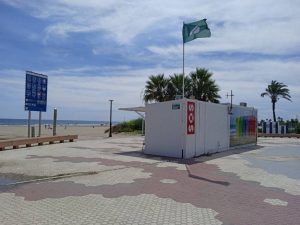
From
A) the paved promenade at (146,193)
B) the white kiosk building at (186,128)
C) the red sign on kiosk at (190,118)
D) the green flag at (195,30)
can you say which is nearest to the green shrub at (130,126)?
the white kiosk building at (186,128)

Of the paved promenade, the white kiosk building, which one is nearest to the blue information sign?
the white kiosk building

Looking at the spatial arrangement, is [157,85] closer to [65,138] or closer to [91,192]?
[65,138]

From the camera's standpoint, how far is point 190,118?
664 inches

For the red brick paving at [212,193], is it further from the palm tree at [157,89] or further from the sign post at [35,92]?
the palm tree at [157,89]

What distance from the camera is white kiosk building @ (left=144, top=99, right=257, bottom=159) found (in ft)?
54.7

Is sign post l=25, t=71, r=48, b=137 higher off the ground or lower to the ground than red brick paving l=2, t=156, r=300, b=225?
higher

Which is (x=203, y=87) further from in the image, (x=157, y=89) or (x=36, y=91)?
(x=36, y=91)

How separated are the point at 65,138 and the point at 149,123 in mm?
8633

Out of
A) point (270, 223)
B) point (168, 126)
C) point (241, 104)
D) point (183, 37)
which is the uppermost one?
point (183, 37)

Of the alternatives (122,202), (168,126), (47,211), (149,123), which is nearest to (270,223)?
(122,202)

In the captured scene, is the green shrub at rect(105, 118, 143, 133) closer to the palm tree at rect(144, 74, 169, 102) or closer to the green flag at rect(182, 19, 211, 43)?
the palm tree at rect(144, 74, 169, 102)

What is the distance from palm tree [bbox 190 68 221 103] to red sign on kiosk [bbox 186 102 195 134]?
70.6 ft

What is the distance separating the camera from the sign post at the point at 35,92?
2558 cm

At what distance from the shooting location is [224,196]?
8695 mm
